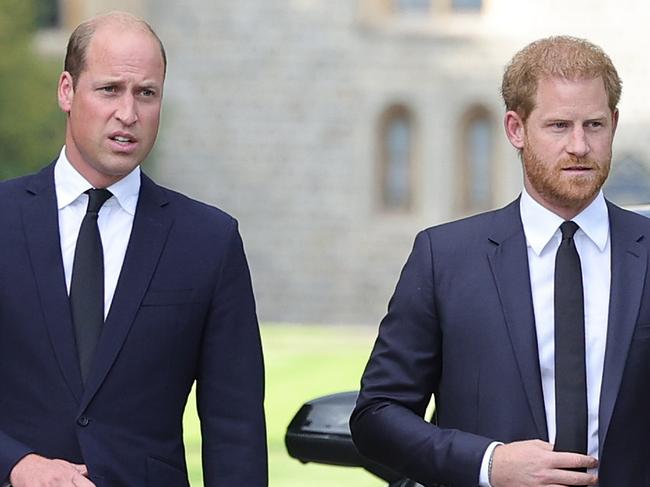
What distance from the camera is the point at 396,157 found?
27.9 metres

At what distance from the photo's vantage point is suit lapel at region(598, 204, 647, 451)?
3565 millimetres

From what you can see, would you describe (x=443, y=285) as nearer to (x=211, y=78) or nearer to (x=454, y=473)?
(x=454, y=473)

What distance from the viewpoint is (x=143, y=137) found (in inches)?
149

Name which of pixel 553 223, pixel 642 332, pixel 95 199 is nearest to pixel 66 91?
pixel 95 199

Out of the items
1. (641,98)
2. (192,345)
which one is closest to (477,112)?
(641,98)

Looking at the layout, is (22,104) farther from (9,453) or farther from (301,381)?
(9,453)

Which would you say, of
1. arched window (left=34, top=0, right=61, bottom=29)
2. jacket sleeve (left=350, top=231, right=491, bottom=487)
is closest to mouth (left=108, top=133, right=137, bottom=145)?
jacket sleeve (left=350, top=231, right=491, bottom=487)

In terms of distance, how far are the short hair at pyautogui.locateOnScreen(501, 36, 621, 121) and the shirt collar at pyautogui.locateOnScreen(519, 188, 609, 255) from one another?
21 centimetres

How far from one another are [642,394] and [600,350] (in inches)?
4.9

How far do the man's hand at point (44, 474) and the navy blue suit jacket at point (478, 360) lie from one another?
2.08 feet

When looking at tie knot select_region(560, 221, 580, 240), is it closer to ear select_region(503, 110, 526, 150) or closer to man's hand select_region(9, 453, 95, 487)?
ear select_region(503, 110, 526, 150)

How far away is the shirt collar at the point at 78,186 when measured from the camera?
388 centimetres

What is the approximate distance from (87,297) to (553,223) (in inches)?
39.7

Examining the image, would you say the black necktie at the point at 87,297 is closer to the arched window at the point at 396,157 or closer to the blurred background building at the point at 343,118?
the blurred background building at the point at 343,118
